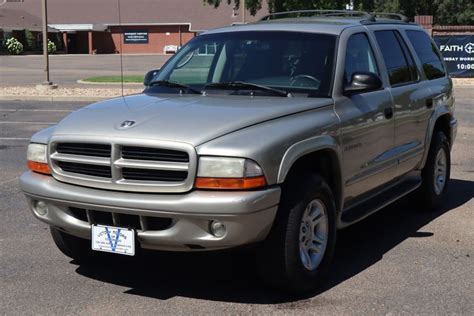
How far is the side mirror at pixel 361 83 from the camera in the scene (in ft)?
17.0

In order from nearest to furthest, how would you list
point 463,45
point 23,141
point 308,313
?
point 308,313
point 23,141
point 463,45

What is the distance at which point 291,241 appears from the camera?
4402mm

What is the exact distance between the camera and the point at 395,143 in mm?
5984

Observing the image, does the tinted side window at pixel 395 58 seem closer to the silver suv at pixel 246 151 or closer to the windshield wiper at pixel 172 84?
the silver suv at pixel 246 151

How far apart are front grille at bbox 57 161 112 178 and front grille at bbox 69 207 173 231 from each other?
0.81 ft

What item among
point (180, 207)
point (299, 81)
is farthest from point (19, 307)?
point (299, 81)

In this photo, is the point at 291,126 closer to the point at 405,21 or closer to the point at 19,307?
the point at 19,307

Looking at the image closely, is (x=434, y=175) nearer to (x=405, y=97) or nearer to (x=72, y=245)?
(x=405, y=97)

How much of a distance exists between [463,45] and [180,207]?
25.7m

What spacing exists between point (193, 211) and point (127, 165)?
0.55m

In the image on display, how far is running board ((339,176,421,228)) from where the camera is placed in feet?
17.3

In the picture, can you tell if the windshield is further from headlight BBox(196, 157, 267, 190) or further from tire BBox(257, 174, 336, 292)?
headlight BBox(196, 157, 267, 190)

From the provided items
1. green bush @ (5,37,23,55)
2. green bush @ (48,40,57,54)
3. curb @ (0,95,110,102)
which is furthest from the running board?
green bush @ (48,40,57,54)

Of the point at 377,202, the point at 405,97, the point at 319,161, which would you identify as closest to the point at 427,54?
the point at 405,97
